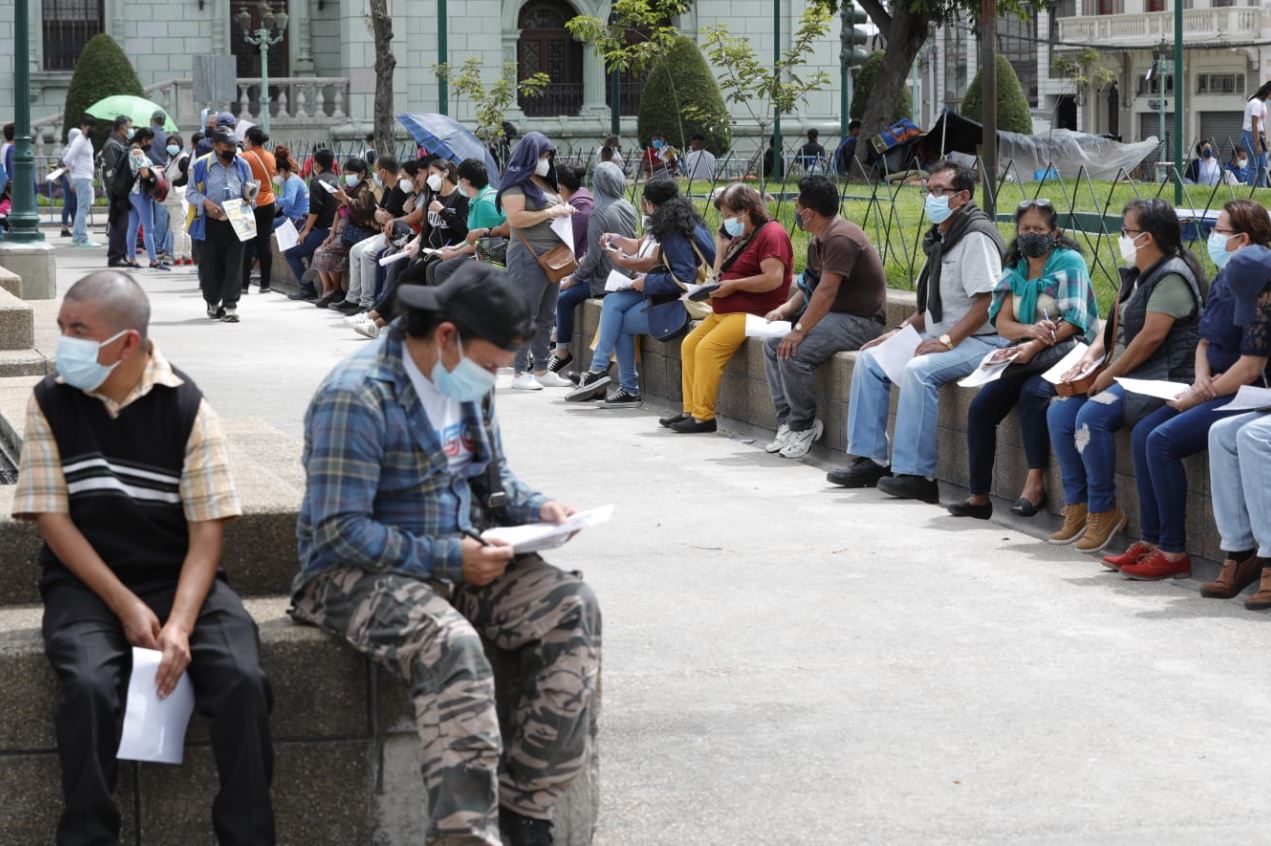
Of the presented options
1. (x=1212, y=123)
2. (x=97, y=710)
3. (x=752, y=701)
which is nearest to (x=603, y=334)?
(x=752, y=701)

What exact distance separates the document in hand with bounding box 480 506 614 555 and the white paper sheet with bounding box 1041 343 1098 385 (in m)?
4.52

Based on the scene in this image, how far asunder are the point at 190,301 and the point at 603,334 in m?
8.89

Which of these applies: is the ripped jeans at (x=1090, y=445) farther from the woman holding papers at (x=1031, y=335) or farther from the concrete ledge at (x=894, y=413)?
the woman holding papers at (x=1031, y=335)

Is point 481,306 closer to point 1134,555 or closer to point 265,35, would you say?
point 1134,555

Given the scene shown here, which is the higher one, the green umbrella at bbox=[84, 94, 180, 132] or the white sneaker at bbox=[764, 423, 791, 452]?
the green umbrella at bbox=[84, 94, 180, 132]

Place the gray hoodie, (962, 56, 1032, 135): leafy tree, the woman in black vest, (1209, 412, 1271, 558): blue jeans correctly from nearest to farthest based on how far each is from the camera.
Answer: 1. (1209, 412, 1271, 558): blue jeans
2. the woman in black vest
3. the gray hoodie
4. (962, 56, 1032, 135): leafy tree

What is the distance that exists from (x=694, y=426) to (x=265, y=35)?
94.5 ft

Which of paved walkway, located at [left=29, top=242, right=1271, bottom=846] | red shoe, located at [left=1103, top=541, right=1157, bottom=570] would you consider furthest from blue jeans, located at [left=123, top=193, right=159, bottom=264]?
red shoe, located at [left=1103, top=541, right=1157, bottom=570]

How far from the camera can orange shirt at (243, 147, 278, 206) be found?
21766 mm

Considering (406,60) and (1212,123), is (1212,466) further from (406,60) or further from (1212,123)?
(1212,123)

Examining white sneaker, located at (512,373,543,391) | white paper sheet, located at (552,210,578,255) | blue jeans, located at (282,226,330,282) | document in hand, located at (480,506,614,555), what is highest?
white paper sheet, located at (552,210,578,255)

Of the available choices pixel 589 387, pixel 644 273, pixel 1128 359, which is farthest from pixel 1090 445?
pixel 589 387

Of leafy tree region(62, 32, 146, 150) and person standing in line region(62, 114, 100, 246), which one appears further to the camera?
leafy tree region(62, 32, 146, 150)

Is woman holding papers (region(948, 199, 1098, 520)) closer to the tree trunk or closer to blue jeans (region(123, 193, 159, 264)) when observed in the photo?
blue jeans (region(123, 193, 159, 264))
